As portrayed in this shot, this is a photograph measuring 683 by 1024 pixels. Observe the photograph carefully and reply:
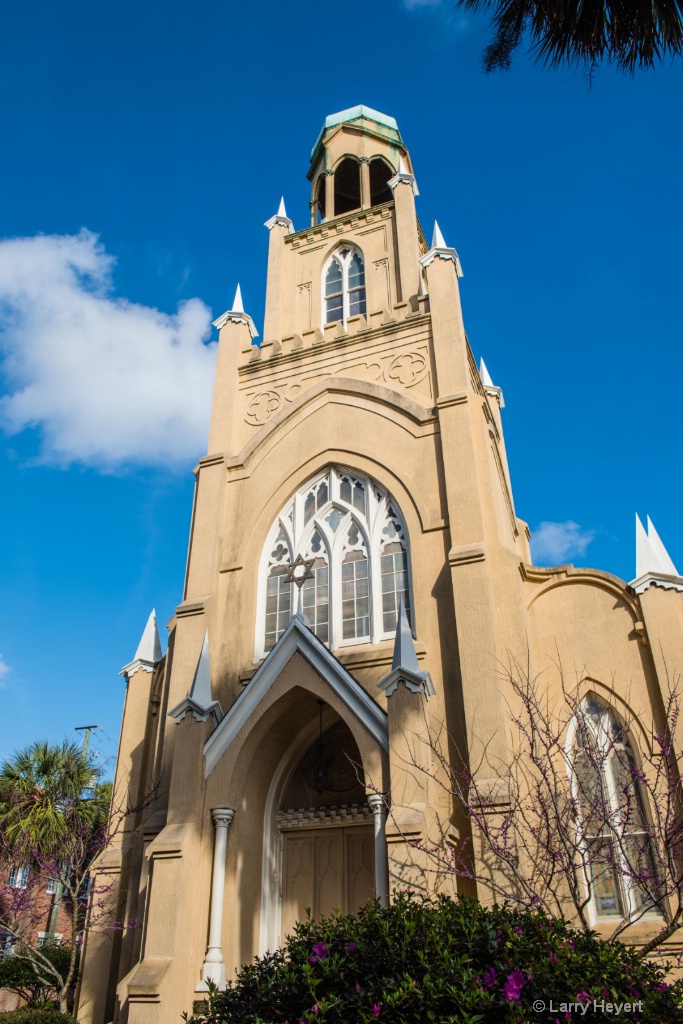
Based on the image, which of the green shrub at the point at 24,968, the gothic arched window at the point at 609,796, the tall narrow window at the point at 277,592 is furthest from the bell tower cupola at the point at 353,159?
the green shrub at the point at 24,968

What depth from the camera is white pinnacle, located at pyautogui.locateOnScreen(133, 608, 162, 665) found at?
16469mm

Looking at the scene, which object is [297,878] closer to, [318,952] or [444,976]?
[318,952]

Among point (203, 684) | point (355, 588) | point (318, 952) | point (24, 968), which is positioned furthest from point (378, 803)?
point (24, 968)

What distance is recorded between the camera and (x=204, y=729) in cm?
1259

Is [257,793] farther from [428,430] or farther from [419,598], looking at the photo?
[428,430]

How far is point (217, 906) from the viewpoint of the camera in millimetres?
11594

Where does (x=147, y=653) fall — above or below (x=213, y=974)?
above

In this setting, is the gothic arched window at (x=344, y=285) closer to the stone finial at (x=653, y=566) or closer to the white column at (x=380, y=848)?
the stone finial at (x=653, y=566)

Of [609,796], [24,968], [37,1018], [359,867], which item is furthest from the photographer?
[24,968]

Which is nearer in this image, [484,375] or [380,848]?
[380,848]

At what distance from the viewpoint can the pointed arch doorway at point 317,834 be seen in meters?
12.7

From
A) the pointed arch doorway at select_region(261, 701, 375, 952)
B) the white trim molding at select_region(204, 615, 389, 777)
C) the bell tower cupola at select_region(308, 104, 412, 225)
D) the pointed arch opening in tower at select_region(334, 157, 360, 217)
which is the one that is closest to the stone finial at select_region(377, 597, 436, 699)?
the white trim molding at select_region(204, 615, 389, 777)

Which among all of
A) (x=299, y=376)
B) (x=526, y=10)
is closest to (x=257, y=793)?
(x=299, y=376)

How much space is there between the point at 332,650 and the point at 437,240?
9.35 metres
